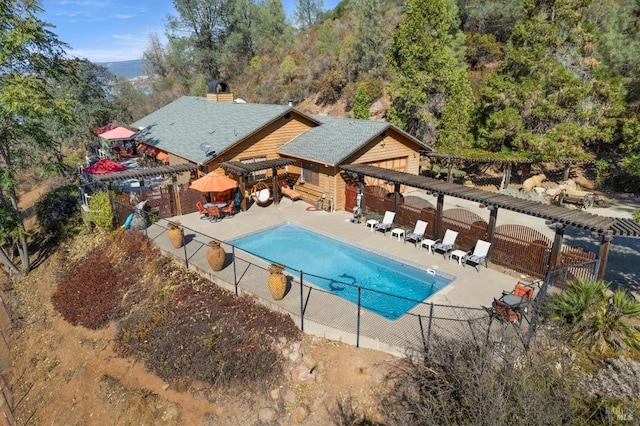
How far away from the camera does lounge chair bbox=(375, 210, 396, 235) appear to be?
57.0 ft

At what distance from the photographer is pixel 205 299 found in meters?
12.7

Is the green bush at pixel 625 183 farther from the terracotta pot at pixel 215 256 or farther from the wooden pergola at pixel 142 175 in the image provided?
the wooden pergola at pixel 142 175

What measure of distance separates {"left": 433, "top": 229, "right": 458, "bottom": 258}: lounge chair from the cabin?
6.40 meters

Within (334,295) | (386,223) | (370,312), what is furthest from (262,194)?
(370,312)

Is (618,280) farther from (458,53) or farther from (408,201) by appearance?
(458,53)

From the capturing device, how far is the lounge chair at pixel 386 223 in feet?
57.0

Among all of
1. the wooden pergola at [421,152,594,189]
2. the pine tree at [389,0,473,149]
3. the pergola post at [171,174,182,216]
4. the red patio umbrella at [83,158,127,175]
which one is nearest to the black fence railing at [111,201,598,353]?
the pergola post at [171,174,182,216]

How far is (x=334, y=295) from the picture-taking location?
1229cm

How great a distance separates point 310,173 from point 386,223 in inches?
243

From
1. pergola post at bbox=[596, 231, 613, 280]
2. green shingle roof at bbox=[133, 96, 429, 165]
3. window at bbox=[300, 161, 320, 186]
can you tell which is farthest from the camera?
window at bbox=[300, 161, 320, 186]

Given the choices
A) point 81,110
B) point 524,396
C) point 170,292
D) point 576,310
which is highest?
point 81,110

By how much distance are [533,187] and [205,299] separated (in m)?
20.5

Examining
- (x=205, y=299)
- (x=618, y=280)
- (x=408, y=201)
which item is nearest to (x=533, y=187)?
(x=408, y=201)

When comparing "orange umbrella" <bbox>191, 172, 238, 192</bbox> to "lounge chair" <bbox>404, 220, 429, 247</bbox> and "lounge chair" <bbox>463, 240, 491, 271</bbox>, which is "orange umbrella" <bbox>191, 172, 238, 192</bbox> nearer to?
"lounge chair" <bbox>404, 220, 429, 247</bbox>
